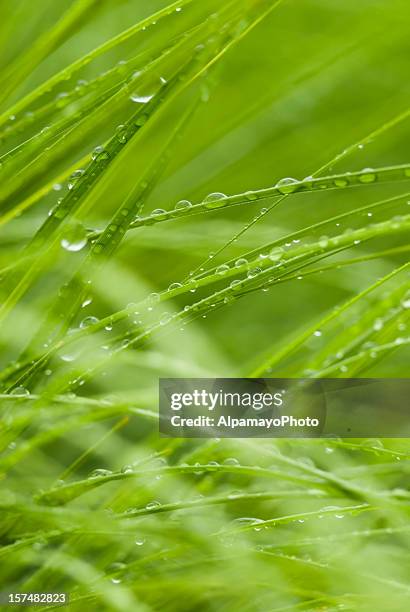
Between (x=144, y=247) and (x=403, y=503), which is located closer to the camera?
(x=403, y=503)

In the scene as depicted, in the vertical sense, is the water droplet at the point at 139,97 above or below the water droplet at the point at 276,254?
above

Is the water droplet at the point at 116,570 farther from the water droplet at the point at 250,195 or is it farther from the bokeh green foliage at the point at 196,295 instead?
the water droplet at the point at 250,195

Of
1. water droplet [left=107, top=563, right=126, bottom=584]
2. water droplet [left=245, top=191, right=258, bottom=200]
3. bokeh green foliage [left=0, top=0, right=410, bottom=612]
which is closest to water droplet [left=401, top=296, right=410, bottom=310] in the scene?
bokeh green foliage [left=0, top=0, right=410, bottom=612]

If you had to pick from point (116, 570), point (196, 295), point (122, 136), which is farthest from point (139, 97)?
point (116, 570)

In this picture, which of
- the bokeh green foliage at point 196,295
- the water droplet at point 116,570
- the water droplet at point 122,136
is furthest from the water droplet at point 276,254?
the water droplet at point 116,570

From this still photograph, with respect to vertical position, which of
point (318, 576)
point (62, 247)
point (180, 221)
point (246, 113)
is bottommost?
point (318, 576)

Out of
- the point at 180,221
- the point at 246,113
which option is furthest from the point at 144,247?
the point at 246,113

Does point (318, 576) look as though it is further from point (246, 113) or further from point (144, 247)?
point (246, 113)

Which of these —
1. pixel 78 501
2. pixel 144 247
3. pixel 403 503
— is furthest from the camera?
pixel 144 247
